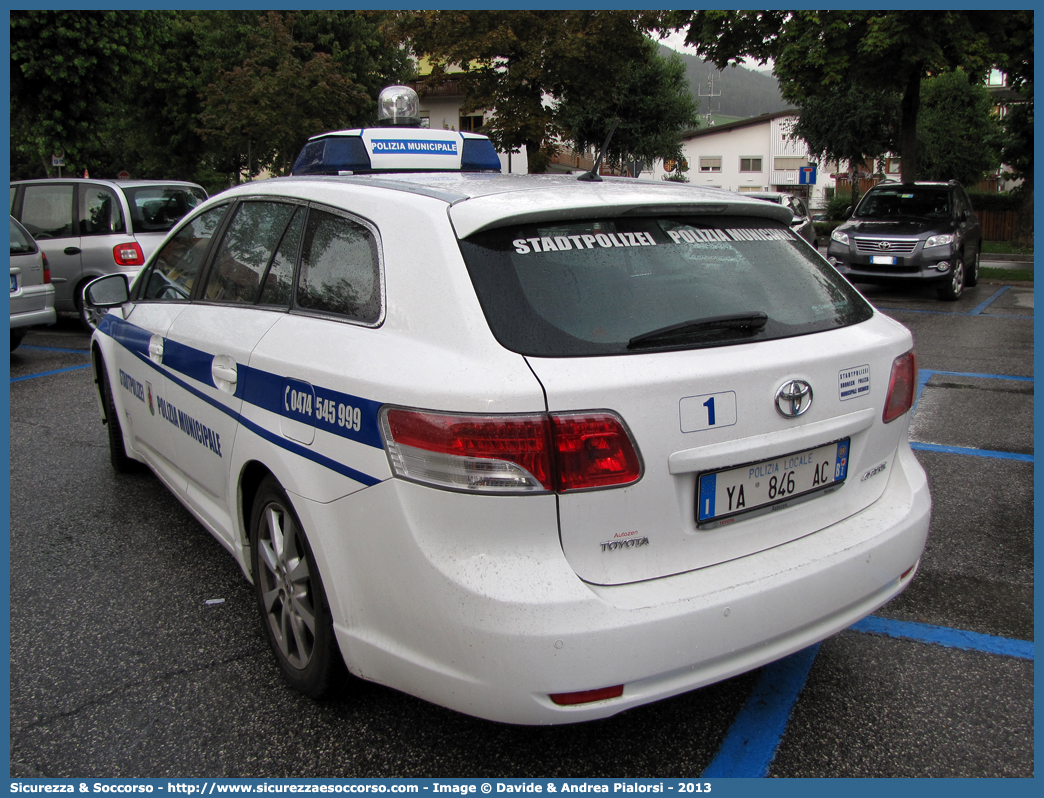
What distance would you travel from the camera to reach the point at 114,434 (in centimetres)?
468

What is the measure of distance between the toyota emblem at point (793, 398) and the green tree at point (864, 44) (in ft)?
49.8

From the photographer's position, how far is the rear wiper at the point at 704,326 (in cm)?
212

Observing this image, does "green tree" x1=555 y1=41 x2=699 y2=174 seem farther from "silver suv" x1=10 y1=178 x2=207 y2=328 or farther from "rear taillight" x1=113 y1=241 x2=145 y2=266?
"rear taillight" x1=113 y1=241 x2=145 y2=266

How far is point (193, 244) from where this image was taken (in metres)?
3.69

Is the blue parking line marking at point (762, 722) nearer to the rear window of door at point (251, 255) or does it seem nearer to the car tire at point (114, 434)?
the rear window of door at point (251, 255)

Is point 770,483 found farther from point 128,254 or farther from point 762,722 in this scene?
point 128,254

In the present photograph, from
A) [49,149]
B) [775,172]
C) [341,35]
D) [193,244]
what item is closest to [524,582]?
[193,244]

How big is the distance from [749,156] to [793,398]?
77910 millimetres

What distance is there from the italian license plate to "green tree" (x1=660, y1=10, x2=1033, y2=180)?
15117 millimetres

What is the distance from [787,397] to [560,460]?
669 millimetres

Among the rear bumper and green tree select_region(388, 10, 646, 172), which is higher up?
green tree select_region(388, 10, 646, 172)

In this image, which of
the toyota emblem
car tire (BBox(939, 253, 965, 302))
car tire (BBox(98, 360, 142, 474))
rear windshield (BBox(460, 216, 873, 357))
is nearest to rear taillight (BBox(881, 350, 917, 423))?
rear windshield (BBox(460, 216, 873, 357))

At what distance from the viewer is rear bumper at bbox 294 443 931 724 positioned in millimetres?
1937
